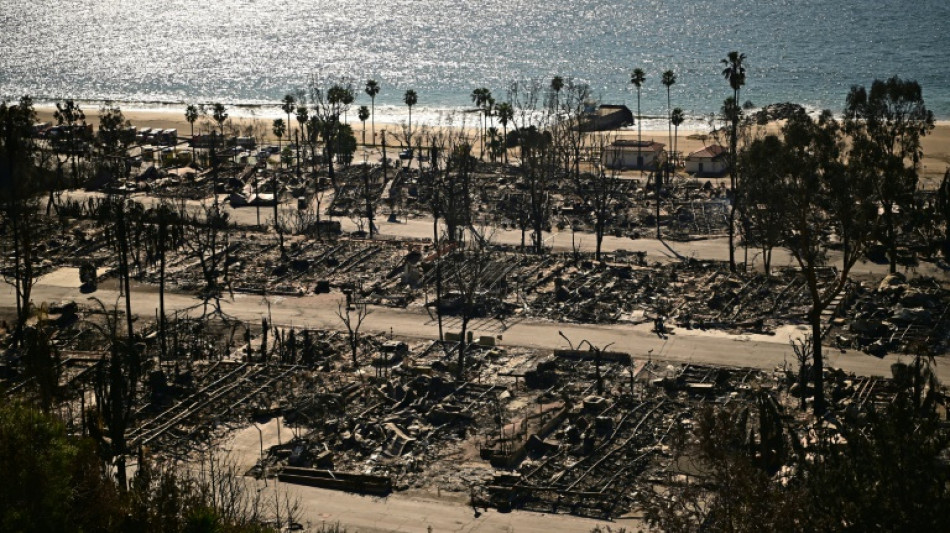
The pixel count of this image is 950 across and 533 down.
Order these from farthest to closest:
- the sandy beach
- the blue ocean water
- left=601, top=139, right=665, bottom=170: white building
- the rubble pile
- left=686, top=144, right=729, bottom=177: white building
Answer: the blue ocean water < left=601, top=139, right=665, bottom=170: white building < the sandy beach < left=686, top=144, right=729, bottom=177: white building < the rubble pile

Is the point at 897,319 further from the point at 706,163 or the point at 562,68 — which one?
the point at 562,68

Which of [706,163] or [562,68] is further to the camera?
[562,68]

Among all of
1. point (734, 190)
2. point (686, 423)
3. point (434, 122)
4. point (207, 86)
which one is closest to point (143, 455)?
point (686, 423)

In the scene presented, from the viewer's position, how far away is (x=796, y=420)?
161 feet

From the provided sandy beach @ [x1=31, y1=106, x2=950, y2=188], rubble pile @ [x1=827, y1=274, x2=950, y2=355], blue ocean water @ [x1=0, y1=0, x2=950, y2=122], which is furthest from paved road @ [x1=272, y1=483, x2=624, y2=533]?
blue ocean water @ [x1=0, y1=0, x2=950, y2=122]

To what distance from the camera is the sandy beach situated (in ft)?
316

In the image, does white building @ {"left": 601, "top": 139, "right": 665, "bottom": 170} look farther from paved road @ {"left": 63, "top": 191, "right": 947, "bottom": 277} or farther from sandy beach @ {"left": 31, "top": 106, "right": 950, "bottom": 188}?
paved road @ {"left": 63, "top": 191, "right": 947, "bottom": 277}

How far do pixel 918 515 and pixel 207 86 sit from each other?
146211mm

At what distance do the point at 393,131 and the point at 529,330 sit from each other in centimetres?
6284

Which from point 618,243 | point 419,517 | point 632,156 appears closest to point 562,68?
point 632,156

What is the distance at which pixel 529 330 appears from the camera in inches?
2371

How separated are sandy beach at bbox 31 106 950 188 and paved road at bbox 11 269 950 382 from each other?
3452cm

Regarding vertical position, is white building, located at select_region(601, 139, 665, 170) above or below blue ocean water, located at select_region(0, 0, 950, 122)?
below

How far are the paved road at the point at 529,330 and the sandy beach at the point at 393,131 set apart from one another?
34524 millimetres
